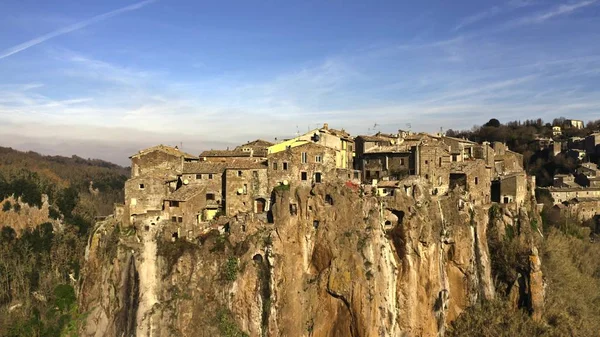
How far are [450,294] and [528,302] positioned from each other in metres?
7.12

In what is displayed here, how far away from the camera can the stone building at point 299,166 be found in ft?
147

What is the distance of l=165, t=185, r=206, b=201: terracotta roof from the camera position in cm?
4300

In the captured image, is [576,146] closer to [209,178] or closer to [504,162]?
[504,162]

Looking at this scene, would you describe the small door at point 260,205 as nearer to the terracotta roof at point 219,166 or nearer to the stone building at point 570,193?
the terracotta roof at point 219,166

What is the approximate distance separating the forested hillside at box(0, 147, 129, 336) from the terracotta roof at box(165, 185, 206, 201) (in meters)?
14.4

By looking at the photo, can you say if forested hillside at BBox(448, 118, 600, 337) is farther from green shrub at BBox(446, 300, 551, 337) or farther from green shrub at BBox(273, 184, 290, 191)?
green shrub at BBox(273, 184, 290, 191)

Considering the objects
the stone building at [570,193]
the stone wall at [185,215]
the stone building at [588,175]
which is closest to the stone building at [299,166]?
the stone wall at [185,215]

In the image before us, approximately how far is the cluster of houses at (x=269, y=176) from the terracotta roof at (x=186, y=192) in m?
0.08

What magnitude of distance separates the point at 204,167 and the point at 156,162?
5.01m

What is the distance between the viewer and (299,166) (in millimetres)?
45031

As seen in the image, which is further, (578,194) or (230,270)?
(578,194)

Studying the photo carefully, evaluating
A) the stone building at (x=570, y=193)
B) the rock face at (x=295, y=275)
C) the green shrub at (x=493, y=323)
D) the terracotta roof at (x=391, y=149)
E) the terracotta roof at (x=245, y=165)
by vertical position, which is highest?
the terracotta roof at (x=391, y=149)

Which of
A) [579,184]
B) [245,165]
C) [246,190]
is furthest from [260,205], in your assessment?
[579,184]

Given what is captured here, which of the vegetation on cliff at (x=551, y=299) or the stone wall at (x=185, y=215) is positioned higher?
the stone wall at (x=185, y=215)
